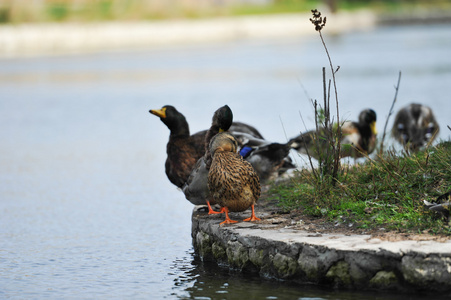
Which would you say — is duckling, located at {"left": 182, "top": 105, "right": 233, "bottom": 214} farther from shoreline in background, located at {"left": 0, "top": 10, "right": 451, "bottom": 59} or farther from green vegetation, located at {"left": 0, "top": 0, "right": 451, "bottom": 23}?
green vegetation, located at {"left": 0, "top": 0, "right": 451, "bottom": 23}

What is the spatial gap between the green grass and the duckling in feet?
2.39

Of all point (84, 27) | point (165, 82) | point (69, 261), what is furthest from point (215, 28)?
point (69, 261)

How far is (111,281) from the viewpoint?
266 inches

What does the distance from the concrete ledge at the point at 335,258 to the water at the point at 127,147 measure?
12cm

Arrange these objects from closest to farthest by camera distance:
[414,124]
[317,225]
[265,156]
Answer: [317,225] < [265,156] < [414,124]

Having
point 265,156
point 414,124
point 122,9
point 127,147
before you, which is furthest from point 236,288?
point 122,9

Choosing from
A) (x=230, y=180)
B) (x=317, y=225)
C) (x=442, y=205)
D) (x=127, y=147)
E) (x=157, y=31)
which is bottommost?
(x=317, y=225)

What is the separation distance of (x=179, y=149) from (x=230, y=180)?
1755mm

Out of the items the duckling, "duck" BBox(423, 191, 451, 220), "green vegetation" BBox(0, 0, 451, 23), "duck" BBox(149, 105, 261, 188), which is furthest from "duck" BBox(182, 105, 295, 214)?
"green vegetation" BBox(0, 0, 451, 23)

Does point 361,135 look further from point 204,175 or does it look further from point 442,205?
point 442,205

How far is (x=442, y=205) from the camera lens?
6.23 meters

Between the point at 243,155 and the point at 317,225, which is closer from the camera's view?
the point at 317,225

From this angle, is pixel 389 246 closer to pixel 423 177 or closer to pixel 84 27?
pixel 423 177

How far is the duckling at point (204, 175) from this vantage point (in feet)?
24.6
